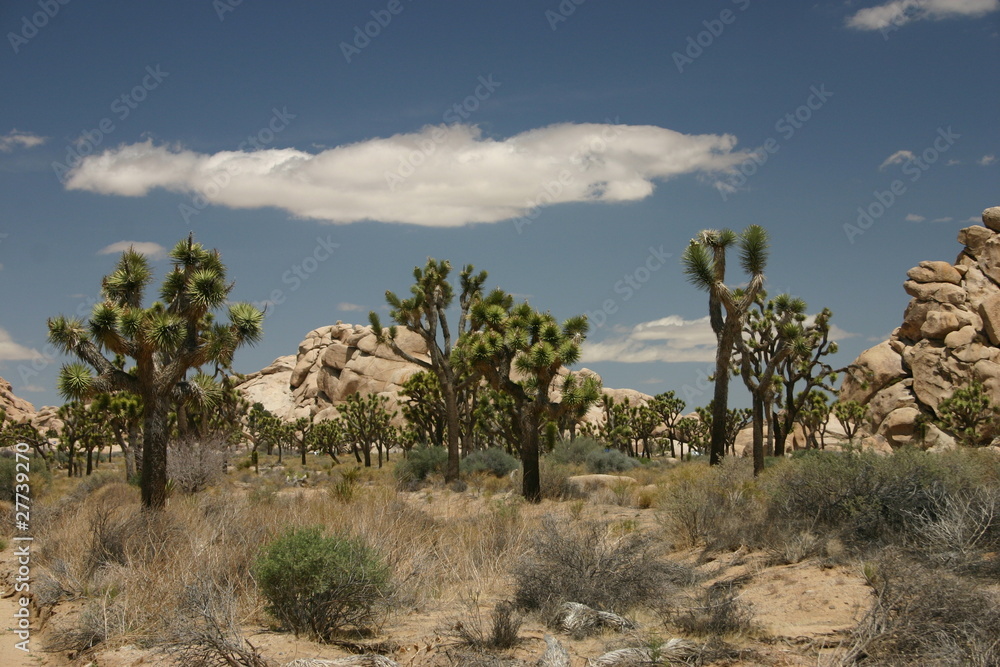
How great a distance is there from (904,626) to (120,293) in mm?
15028

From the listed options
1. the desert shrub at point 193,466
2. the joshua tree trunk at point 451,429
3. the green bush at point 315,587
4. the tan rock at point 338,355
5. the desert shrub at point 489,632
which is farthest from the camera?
the tan rock at point 338,355

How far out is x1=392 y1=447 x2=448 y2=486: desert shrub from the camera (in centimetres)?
2699

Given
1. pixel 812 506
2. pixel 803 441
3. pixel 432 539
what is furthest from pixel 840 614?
pixel 803 441

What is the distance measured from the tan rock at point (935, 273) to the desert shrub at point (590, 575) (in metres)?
49.9

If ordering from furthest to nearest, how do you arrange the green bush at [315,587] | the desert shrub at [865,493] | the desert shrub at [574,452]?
the desert shrub at [574,452] → the desert shrub at [865,493] → the green bush at [315,587]

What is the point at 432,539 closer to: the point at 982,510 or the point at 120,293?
the point at 982,510

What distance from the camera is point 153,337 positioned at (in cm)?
1448

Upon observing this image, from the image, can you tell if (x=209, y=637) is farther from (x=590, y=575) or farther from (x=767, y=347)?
(x=767, y=347)

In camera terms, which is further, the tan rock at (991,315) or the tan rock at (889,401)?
the tan rock at (889,401)

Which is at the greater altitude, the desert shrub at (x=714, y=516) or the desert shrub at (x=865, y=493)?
the desert shrub at (x=865, y=493)

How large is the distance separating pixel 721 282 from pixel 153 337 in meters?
13.0

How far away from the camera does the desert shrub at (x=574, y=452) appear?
29609 millimetres

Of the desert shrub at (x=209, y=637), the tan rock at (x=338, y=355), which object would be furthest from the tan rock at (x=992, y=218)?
the tan rock at (x=338, y=355)

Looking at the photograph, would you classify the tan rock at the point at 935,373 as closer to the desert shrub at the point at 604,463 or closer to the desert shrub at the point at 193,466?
the desert shrub at the point at 604,463
